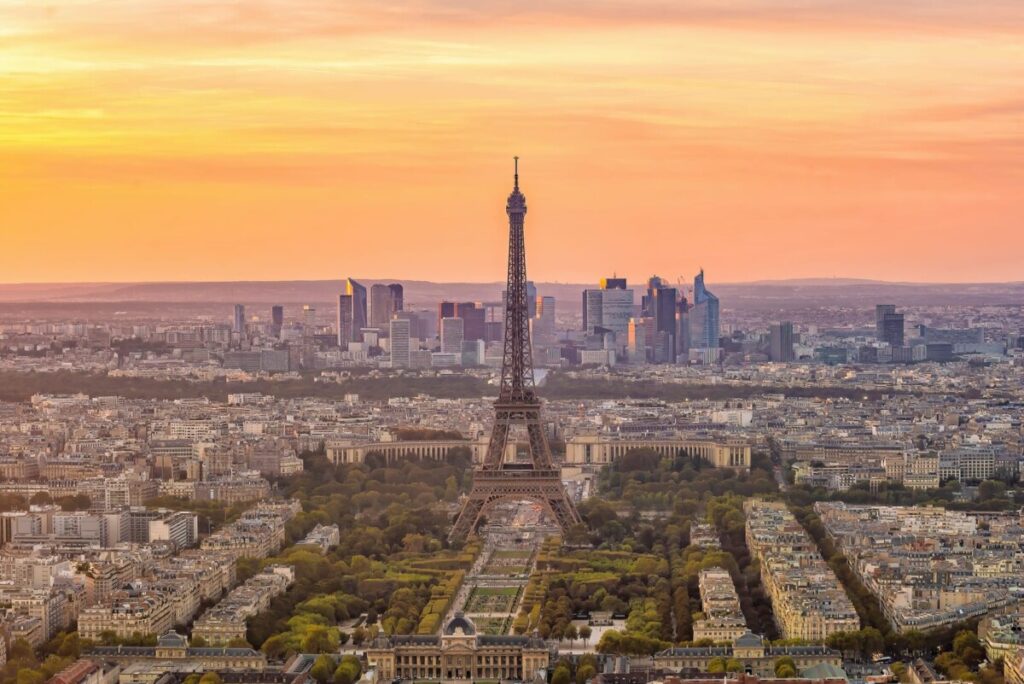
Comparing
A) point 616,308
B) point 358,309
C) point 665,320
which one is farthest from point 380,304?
point 665,320

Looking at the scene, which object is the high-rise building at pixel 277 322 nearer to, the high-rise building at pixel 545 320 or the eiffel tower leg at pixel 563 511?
the high-rise building at pixel 545 320

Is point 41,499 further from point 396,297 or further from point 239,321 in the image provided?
point 239,321

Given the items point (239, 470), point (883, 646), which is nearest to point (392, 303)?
point (239, 470)

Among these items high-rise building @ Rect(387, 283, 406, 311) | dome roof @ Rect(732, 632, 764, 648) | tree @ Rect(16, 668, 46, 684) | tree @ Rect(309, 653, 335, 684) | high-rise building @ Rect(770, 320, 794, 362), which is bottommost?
tree @ Rect(309, 653, 335, 684)

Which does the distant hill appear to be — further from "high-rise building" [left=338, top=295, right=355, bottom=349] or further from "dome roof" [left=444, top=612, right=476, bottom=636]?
"dome roof" [left=444, top=612, right=476, bottom=636]

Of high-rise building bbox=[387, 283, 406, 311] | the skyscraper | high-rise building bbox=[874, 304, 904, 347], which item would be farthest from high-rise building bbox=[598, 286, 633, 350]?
high-rise building bbox=[874, 304, 904, 347]

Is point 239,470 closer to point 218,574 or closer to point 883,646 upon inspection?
point 218,574
